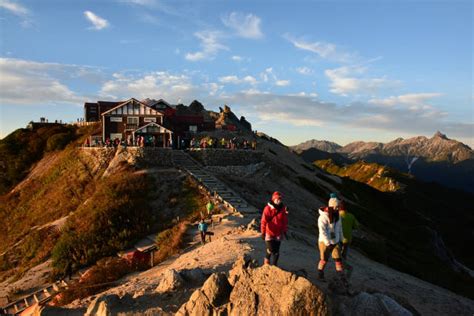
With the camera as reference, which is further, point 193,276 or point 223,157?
point 223,157

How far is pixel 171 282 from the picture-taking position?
10961 millimetres

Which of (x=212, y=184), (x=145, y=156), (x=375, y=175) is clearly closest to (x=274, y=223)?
(x=212, y=184)

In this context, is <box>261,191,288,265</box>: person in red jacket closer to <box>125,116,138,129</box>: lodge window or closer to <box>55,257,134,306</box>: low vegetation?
<box>55,257,134,306</box>: low vegetation

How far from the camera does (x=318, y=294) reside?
837 cm

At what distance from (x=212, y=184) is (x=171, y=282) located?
21.2m

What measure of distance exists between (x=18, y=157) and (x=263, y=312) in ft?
202

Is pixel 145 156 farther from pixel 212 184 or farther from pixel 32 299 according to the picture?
pixel 32 299

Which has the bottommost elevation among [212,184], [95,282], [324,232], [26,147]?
[95,282]

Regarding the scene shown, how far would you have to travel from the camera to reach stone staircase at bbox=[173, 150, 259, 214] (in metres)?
26.1

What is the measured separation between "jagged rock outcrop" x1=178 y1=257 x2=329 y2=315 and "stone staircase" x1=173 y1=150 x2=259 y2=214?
49.5 ft

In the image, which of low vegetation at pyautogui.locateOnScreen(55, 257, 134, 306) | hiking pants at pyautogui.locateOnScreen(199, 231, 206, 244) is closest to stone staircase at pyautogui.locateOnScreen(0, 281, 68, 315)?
low vegetation at pyautogui.locateOnScreen(55, 257, 134, 306)

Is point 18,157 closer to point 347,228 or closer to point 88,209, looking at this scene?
point 88,209

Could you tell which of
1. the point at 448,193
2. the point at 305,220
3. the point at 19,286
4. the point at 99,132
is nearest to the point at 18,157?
the point at 99,132

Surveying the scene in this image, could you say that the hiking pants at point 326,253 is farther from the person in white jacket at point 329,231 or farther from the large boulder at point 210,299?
the large boulder at point 210,299
